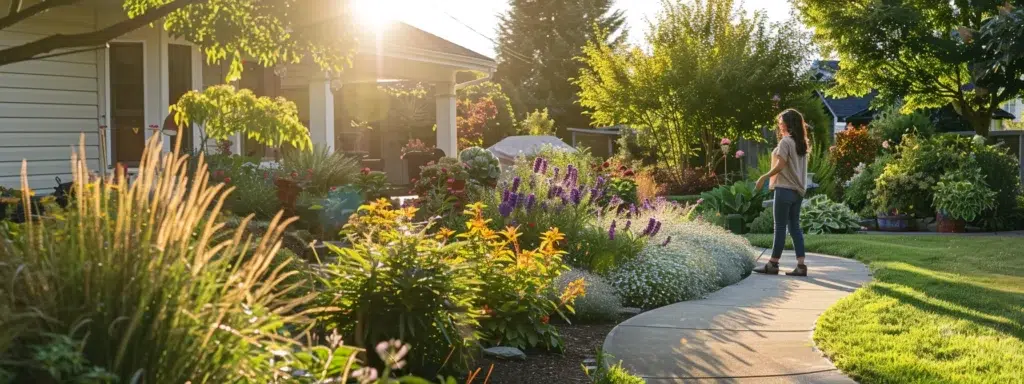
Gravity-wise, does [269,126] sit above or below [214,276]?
above

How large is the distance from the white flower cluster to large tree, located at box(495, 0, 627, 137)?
37.8m

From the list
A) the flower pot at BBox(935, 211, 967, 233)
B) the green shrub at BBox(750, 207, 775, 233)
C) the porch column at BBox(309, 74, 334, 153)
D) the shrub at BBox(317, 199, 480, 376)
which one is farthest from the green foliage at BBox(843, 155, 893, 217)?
the shrub at BBox(317, 199, 480, 376)

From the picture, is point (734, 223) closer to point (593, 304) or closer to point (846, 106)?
point (593, 304)

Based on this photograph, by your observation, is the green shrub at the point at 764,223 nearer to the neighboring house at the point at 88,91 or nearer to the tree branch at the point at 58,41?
the neighboring house at the point at 88,91

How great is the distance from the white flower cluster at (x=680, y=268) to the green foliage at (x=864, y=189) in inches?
302

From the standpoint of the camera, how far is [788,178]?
9.98 meters

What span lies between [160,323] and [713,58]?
73.2ft

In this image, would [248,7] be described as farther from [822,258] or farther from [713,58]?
[713,58]

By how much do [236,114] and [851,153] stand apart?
14.3 metres

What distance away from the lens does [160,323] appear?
2.61m

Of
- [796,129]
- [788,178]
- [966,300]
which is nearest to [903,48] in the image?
[796,129]

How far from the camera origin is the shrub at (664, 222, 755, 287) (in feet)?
30.1

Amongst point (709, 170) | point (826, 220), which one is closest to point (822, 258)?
point (826, 220)

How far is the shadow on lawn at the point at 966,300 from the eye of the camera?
6.81 m
